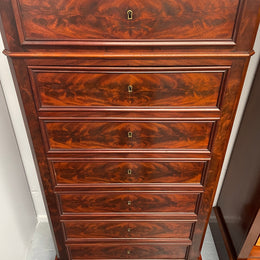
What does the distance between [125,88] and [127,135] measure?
16 cm

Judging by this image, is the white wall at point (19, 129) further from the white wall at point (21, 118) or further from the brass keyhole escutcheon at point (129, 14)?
the brass keyhole escutcheon at point (129, 14)

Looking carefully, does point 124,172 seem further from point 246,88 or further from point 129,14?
point 246,88

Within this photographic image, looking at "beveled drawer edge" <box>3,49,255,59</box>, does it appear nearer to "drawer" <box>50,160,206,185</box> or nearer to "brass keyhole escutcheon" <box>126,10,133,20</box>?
"brass keyhole escutcheon" <box>126,10,133,20</box>

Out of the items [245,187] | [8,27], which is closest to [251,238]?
[245,187]

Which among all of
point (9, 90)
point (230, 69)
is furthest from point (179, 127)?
point (9, 90)

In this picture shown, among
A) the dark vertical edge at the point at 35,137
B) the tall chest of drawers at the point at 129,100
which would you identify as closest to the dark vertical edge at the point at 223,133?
the tall chest of drawers at the point at 129,100

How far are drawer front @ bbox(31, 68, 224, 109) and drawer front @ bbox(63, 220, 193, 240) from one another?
539 mm

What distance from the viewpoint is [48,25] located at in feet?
2.17

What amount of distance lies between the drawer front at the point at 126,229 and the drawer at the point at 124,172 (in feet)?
0.75

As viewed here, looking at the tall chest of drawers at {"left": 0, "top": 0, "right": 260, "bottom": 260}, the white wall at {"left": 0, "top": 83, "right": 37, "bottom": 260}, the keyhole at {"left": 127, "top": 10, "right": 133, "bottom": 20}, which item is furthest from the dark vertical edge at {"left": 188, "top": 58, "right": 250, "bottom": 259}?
the white wall at {"left": 0, "top": 83, "right": 37, "bottom": 260}

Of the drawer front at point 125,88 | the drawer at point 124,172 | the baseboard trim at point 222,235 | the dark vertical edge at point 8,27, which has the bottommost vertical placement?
the baseboard trim at point 222,235

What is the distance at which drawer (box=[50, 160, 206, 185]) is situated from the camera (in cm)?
91

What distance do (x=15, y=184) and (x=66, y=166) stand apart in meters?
0.46

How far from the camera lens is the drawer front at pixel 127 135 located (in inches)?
32.5
